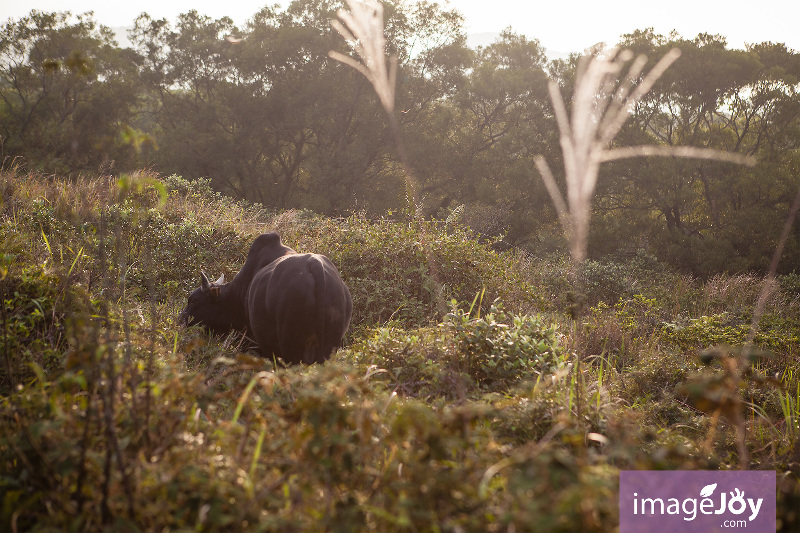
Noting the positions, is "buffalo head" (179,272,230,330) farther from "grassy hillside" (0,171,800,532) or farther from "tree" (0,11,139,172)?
"tree" (0,11,139,172)

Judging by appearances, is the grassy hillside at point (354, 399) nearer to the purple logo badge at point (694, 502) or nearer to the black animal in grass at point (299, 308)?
the purple logo badge at point (694, 502)

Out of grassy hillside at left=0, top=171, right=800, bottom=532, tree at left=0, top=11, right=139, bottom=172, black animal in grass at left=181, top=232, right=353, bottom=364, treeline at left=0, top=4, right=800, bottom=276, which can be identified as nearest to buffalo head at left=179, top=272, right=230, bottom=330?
grassy hillside at left=0, top=171, right=800, bottom=532

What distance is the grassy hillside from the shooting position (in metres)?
1.86

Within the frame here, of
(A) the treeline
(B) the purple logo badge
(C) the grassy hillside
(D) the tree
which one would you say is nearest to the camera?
(C) the grassy hillside

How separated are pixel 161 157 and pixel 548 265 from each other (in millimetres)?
15672

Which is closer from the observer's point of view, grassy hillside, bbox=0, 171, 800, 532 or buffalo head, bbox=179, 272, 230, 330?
grassy hillside, bbox=0, 171, 800, 532

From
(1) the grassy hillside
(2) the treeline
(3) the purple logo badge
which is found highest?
(2) the treeline

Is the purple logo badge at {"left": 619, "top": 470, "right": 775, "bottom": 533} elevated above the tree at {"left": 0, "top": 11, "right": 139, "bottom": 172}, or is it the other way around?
the tree at {"left": 0, "top": 11, "right": 139, "bottom": 172}

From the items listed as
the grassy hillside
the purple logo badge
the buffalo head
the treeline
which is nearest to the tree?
the treeline

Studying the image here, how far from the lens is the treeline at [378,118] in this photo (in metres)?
17.4

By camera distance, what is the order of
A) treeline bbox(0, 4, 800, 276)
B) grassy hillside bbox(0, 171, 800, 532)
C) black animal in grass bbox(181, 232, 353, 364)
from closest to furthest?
grassy hillside bbox(0, 171, 800, 532)
black animal in grass bbox(181, 232, 353, 364)
treeline bbox(0, 4, 800, 276)

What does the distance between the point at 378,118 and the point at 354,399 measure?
66.5 ft

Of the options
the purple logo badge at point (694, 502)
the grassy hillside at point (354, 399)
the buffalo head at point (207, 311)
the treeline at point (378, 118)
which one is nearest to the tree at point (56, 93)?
the treeline at point (378, 118)

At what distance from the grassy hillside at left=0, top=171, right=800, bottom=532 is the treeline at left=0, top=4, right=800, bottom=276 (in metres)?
8.61
